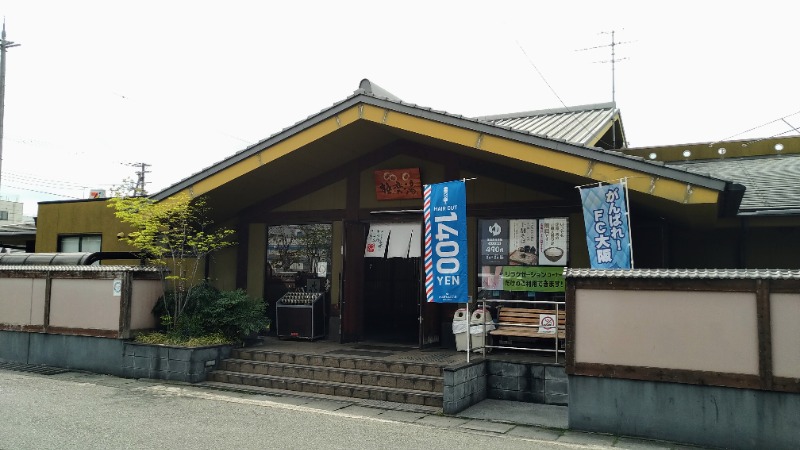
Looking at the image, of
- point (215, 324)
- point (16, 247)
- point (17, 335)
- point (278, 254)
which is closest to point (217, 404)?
point (215, 324)

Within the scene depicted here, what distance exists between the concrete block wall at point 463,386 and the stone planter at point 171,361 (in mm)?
4243

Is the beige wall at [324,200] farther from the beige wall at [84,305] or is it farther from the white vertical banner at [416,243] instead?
the beige wall at [84,305]

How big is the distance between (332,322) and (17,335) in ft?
20.4

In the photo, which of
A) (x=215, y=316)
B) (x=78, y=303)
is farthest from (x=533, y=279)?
(x=78, y=303)

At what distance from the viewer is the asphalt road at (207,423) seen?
6273 millimetres

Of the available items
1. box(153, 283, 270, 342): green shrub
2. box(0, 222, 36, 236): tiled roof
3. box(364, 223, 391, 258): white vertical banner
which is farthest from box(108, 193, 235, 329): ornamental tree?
box(0, 222, 36, 236): tiled roof

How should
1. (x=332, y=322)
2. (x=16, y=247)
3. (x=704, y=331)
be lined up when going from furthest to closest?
(x=16, y=247) < (x=332, y=322) < (x=704, y=331)

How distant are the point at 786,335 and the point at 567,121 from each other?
9.41m

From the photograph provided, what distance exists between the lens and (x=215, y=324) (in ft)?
34.1

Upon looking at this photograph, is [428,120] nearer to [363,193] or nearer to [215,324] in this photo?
[363,193]

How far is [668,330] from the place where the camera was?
6652 mm

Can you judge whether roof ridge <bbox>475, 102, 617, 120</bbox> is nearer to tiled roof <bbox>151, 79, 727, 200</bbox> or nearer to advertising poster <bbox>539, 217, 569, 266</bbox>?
tiled roof <bbox>151, 79, 727, 200</bbox>

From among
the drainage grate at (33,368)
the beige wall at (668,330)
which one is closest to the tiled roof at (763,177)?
the beige wall at (668,330)

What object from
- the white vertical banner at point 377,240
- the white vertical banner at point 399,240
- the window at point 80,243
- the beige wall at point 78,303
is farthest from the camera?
the window at point 80,243
